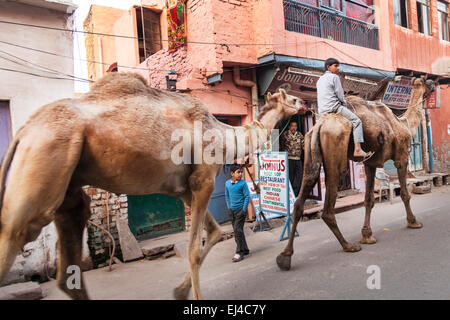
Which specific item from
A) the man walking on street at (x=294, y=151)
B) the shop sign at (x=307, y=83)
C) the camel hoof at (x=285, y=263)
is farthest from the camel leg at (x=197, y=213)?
the man walking on street at (x=294, y=151)

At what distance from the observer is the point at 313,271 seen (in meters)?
4.28

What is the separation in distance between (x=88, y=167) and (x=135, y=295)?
2625 millimetres

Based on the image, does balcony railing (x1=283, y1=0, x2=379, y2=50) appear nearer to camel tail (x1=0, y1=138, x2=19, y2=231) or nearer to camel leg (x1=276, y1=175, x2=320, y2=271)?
camel leg (x1=276, y1=175, x2=320, y2=271)

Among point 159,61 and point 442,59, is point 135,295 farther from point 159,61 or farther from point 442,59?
point 442,59

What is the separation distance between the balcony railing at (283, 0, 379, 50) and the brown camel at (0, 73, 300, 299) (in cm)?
679

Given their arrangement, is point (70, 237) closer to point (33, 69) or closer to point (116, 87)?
point (116, 87)

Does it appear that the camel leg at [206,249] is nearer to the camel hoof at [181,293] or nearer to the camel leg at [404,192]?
the camel hoof at [181,293]

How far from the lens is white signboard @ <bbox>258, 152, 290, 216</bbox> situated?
6.34 m

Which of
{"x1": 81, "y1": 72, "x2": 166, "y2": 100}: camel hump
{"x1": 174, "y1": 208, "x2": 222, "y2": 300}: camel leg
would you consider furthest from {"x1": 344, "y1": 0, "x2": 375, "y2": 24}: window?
{"x1": 81, "y1": 72, "x2": 166, "y2": 100}: camel hump

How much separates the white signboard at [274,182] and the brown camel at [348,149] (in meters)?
1.42

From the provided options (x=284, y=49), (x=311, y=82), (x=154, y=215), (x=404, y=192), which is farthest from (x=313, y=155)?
(x=311, y=82)
